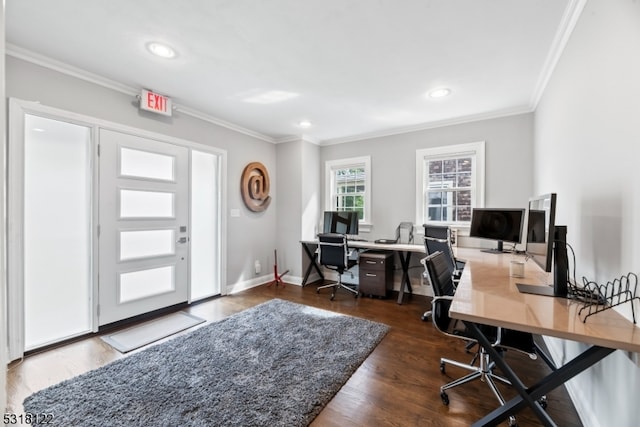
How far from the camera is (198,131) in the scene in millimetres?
3801

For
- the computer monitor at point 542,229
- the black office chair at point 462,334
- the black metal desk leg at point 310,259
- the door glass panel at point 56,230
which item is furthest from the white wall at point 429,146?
the door glass panel at point 56,230

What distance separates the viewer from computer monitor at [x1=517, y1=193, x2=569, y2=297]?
5.16 feet

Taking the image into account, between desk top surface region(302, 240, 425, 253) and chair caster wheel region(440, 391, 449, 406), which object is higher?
desk top surface region(302, 240, 425, 253)

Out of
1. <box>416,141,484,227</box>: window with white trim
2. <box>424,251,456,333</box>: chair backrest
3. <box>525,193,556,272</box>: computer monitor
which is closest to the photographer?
<box>525,193,556,272</box>: computer monitor

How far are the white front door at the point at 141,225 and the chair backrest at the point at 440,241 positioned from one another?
9.55 ft

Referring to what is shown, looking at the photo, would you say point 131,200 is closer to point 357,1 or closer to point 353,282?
point 357,1

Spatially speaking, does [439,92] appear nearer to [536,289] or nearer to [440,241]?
[440,241]

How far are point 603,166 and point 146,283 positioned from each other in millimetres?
4022

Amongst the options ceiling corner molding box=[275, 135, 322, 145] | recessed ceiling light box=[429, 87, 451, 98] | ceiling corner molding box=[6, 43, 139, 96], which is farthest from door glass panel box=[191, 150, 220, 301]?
recessed ceiling light box=[429, 87, 451, 98]

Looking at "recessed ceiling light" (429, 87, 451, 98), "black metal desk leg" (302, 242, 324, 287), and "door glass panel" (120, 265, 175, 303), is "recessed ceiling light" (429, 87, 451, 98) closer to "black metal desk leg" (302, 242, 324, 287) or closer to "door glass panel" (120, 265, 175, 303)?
"black metal desk leg" (302, 242, 324, 287)

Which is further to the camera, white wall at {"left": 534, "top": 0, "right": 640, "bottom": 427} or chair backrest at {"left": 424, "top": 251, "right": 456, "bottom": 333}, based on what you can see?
chair backrest at {"left": 424, "top": 251, "right": 456, "bottom": 333}

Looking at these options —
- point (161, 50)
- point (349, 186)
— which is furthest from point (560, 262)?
point (349, 186)

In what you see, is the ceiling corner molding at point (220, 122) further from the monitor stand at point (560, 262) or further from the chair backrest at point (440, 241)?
the monitor stand at point (560, 262)

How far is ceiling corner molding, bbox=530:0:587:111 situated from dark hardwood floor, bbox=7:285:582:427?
2485 millimetres
